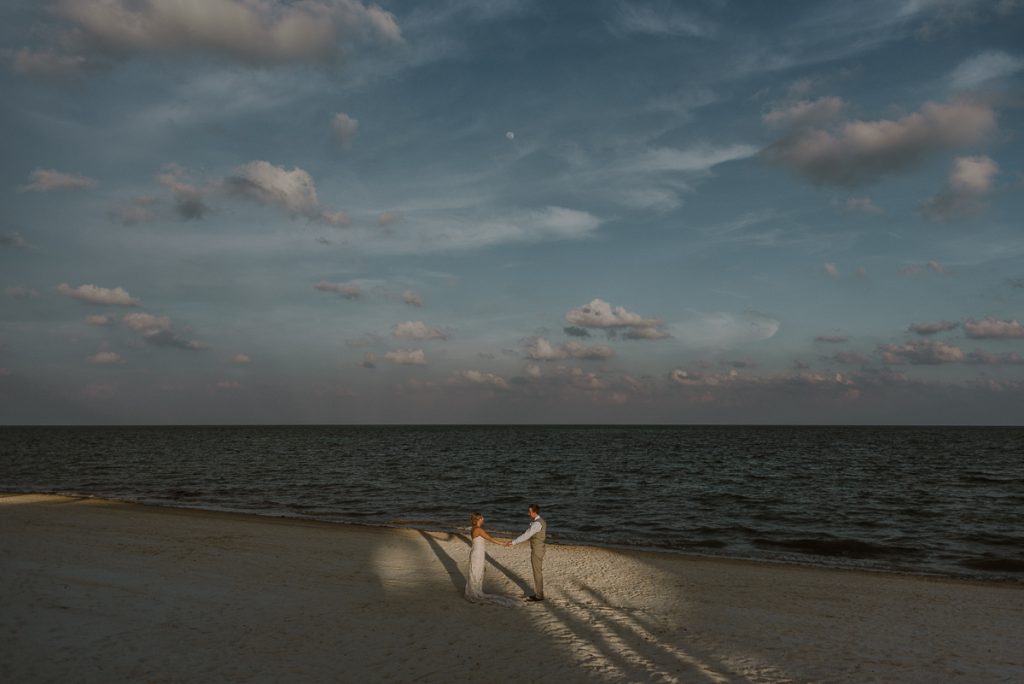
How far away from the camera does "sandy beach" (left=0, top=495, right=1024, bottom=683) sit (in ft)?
35.4

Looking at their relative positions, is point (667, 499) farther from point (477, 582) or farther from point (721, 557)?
point (477, 582)

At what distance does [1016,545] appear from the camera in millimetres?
25375

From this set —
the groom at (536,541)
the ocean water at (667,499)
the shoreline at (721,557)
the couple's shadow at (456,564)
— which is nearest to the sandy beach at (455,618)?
the couple's shadow at (456,564)

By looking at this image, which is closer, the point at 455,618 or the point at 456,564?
the point at 455,618

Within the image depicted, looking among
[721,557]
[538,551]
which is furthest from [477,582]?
[721,557]

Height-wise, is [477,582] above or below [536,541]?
below

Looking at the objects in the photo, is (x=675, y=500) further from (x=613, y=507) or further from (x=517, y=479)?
(x=517, y=479)

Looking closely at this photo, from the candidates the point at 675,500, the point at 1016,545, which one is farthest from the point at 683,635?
the point at 675,500

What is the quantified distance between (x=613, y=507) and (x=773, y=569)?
601 inches

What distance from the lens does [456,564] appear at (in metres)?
19.5

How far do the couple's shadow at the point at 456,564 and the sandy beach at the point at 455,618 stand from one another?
11cm

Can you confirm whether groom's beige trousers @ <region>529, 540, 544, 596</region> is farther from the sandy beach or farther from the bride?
the bride

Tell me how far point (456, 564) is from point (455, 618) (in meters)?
5.83

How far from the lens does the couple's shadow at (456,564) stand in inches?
667
